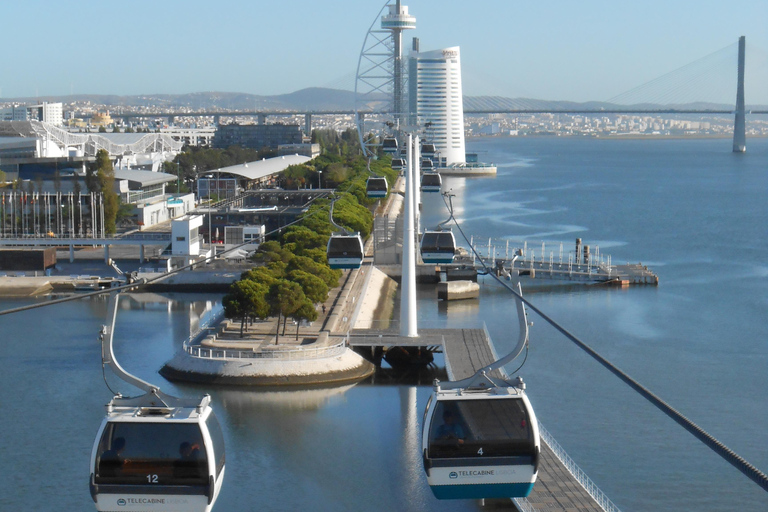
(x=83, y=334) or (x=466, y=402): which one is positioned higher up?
(x=466, y=402)

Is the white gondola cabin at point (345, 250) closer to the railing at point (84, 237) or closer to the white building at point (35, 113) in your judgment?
the railing at point (84, 237)

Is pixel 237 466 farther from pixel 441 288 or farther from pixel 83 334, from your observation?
pixel 441 288

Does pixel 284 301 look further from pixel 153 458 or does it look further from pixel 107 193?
pixel 107 193

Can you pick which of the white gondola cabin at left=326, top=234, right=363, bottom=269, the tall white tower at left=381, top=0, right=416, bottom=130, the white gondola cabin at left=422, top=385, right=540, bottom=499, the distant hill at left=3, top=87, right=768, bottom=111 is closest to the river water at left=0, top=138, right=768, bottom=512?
the white gondola cabin at left=326, top=234, right=363, bottom=269

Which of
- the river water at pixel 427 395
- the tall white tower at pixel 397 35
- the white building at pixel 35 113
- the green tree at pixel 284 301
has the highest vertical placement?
the tall white tower at pixel 397 35

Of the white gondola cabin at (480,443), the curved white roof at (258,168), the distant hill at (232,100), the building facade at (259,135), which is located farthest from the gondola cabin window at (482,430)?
the distant hill at (232,100)

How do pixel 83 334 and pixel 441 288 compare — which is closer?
pixel 83 334

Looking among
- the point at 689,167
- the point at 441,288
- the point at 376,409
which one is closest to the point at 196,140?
the point at 689,167

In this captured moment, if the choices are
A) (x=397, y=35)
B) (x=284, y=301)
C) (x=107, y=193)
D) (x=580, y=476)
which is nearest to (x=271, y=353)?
(x=284, y=301)
